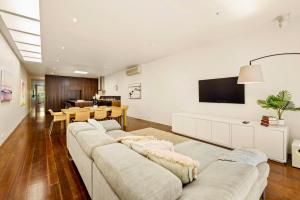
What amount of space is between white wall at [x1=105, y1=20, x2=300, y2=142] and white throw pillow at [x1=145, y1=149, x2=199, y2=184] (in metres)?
3.00

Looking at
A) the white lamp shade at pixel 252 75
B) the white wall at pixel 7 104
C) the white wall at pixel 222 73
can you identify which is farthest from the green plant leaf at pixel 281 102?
the white wall at pixel 7 104

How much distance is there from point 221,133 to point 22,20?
4722mm

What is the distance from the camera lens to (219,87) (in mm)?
3973

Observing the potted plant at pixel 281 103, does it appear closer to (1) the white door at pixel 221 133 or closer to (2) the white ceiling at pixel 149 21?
(1) the white door at pixel 221 133

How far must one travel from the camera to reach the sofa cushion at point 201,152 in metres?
1.80

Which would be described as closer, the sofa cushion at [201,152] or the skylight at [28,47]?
the sofa cushion at [201,152]

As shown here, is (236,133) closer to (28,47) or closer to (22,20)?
(22,20)

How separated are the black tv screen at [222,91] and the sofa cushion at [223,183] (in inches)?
110

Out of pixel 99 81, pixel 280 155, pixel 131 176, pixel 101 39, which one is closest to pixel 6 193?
pixel 131 176

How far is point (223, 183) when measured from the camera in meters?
1.00

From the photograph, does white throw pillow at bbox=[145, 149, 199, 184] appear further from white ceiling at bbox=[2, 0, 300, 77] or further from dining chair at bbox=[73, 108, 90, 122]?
dining chair at bbox=[73, 108, 90, 122]

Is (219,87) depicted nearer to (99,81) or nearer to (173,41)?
(173,41)

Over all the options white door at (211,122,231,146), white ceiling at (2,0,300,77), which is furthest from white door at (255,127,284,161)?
white ceiling at (2,0,300,77)

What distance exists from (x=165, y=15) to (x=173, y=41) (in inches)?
53.5
